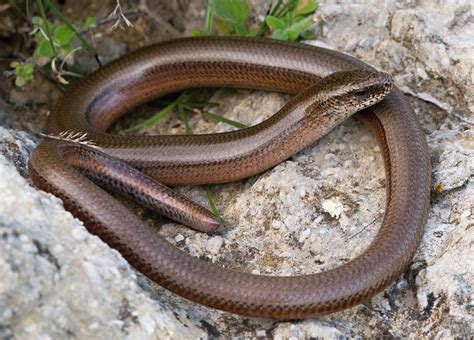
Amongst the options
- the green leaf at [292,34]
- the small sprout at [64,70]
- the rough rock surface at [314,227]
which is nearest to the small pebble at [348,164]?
the rough rock surface at [314,227]

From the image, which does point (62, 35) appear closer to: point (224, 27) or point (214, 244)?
point (224, 27)

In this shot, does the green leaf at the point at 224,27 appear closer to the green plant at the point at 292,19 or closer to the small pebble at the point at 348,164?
the green plant at the point at 292,19

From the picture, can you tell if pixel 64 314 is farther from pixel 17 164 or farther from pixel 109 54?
pixel 109 54

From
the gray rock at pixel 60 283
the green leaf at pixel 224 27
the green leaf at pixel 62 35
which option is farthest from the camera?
the green leaf at pixel 224 27

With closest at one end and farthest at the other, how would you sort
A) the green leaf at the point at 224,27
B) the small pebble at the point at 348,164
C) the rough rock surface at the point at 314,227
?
the rough rock surface at the point at 314,227 < the small pebble at the point at 348,164 < the green leaf at the point at 224,27

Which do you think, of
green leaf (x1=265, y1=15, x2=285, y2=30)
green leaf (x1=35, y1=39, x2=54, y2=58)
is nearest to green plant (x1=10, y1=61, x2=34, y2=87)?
green leaf (x1=35, y1=39, x2=54, y2=58)

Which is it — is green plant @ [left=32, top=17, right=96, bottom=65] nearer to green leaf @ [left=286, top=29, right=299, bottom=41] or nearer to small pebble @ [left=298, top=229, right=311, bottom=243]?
green leaf @ [left=286, top=29, right=299, bottom=41]

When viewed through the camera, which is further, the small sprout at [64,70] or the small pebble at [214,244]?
the small sprout at [64,70]

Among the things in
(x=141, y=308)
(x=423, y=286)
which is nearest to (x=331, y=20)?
(x=423, y=286)
